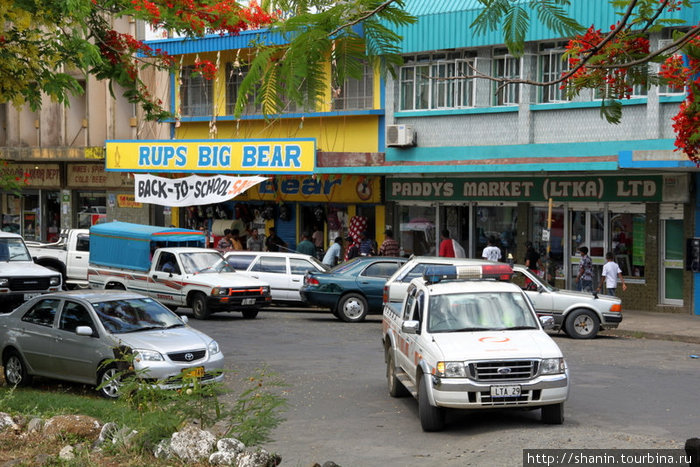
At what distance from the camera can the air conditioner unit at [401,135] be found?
28906 millimetres

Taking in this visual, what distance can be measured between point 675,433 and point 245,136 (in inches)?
946

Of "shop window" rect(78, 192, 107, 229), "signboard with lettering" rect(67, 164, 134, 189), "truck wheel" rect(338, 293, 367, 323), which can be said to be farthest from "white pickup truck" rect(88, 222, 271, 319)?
"shop window" rect(78, 192, 107, 229)

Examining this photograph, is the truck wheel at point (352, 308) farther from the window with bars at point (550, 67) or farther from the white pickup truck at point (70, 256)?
the white pickup truck at point (70, 256)

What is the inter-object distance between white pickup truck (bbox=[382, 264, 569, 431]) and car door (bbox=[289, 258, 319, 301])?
11.6 meters

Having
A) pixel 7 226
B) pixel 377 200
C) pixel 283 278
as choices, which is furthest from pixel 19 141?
pixel 283 278

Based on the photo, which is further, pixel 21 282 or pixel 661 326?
pixel 21 282

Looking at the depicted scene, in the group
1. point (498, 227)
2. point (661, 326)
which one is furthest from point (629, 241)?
point (498, 227)

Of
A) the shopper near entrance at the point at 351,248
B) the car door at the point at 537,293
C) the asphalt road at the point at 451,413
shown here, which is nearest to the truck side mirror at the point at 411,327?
the asphalt road at the point at 451,413

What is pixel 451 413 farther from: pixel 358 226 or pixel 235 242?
pixel 358 226

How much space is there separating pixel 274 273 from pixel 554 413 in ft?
47.2

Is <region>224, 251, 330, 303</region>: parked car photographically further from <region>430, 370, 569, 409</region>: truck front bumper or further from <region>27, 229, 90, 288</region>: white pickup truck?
<region>430, 370, 569, 409</region>: truck front bumper

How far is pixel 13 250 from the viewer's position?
25.1 metres

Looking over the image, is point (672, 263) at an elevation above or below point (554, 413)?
above

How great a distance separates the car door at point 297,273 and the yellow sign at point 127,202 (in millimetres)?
15213
